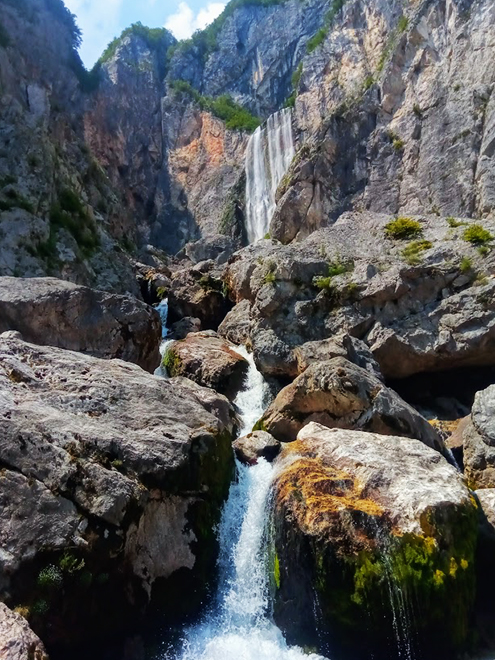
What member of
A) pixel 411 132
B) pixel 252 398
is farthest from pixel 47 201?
pixel 411 132

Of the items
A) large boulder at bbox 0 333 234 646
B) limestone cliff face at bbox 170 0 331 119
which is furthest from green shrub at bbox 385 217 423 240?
limestone cliff face at bbox 170 0 331 119

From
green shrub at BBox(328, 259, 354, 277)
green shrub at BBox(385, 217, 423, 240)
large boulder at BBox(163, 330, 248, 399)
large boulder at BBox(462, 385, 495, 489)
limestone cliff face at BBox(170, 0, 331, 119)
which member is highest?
limestone cliff face at BBox(170, 0, 331, 119)

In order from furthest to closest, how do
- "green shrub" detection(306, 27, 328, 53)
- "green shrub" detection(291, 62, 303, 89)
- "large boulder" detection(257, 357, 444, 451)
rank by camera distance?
1. "green shrub" detection(291, 62, 303, 89)
2. "green shrub" detection(306, 27, 328, 53)
3. "large boulder" detection(257, 357, 444, 451)

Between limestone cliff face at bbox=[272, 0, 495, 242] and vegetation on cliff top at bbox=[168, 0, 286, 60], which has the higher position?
vegetation on cliff top at bbox=[168, 0, 286, 60]

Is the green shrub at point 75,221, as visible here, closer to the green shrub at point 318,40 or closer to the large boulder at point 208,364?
the large boulder at point 208,364

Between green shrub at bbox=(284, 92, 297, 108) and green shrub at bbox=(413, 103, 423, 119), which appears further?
green shrub at bbox=(284, 92, 297, 108)

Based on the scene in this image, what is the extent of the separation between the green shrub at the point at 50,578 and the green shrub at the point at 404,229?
17.5 metres

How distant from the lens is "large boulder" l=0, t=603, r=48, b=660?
215 inches

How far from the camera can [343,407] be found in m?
13.2

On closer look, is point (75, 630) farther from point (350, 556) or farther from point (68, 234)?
point (68, 234)

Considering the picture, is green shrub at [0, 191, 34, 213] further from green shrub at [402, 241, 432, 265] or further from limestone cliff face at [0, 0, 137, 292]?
green shrub at [402, 241, 432, 265]

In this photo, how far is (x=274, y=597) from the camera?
350 inches

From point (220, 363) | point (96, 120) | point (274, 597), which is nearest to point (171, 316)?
point (220, 363)

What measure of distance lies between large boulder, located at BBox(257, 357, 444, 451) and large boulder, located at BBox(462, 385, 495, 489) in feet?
2.60
